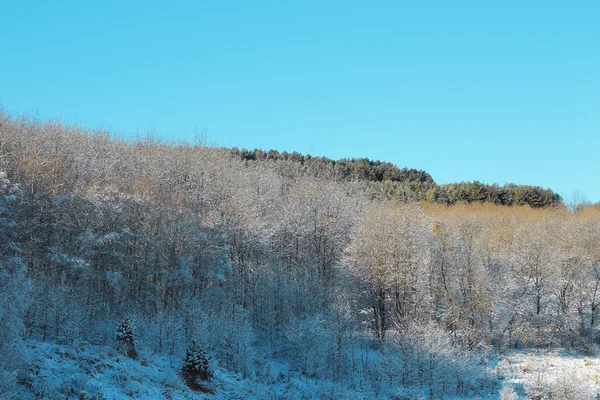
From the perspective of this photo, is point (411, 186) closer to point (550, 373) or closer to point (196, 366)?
point (550, 373)

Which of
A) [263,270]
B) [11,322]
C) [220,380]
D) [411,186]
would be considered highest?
[411,186]

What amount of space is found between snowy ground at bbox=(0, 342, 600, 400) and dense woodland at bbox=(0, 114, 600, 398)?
1051 millimetres

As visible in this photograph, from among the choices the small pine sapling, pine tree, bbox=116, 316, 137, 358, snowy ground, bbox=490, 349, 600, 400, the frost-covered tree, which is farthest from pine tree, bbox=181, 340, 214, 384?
snowy ground, bbox=490, 349, 600, 400

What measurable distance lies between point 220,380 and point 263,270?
15771 millimetres

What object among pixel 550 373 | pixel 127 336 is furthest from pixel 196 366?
pixel 550 373

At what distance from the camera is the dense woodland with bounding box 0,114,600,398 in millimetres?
28938

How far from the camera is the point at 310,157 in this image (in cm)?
8169

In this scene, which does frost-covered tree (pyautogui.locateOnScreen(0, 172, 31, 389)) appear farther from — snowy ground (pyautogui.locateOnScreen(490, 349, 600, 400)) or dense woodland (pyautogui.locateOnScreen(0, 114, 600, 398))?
snowy ground (pyautogui.locateOnScreen(490, 349, 600, 400))

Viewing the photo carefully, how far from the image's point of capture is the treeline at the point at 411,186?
71.9m

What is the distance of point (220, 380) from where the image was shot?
84.5 feet

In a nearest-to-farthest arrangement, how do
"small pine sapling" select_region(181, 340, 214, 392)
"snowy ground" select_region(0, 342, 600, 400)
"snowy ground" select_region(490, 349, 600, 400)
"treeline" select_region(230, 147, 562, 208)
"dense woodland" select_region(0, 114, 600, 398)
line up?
"snowy ground" select_region(0, 342, 600, 400)
"small pine sapling" select_region(181, 340, 214, 392)
"snowy ground" select_region(490, 349, 600, 400)
"dense woodland" select_region(0, 114, 600, 398)
"treeline" select_region(230, 147, 562, 208)

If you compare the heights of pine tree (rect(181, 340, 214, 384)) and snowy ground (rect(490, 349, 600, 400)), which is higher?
pine tree (rect(181, 340, 214, 384))

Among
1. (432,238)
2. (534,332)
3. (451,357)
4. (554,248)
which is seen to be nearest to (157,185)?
(432,238)

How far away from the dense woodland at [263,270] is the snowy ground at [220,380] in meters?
1.05
